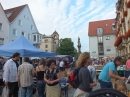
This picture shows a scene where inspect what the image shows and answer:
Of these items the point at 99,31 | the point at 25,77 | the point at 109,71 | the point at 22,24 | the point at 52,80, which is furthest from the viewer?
the point at 99,31

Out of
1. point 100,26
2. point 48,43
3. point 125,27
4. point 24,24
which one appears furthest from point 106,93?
point 48,43

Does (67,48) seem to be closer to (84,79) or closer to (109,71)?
(109,71)

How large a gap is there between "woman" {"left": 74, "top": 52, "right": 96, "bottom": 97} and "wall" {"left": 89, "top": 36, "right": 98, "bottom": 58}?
46.2m

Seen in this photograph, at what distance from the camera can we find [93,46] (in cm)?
4972

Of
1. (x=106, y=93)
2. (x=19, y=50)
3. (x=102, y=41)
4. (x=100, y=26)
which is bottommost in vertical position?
(x=106, y=93)

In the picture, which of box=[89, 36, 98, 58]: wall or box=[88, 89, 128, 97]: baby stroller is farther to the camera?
box=[89, 36, 98, 58]: wall

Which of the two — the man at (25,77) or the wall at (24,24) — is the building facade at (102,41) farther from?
the man at (25,77)

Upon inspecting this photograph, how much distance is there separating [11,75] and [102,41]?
4600 centimetres

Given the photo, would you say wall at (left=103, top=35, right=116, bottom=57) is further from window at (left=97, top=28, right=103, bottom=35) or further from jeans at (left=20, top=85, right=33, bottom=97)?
jeans at (left=20, top=85, right=33, bottom=97)

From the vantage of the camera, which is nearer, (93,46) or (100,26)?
(93,46)

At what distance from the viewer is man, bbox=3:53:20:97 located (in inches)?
211

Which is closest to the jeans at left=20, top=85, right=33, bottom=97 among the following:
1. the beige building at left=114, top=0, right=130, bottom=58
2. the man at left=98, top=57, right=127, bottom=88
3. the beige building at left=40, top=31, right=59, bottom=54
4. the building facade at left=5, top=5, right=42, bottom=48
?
the man at left=98, top=57, right=127, bottom=88

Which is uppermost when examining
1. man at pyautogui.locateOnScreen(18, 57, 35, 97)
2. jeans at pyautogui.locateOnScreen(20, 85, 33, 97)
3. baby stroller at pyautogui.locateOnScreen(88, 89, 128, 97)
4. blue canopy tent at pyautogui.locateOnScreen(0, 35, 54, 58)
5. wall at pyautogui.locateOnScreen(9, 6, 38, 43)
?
wall at pyautogui.locateOnScreen(9, 6, 38, 43)

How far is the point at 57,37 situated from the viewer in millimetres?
71500
